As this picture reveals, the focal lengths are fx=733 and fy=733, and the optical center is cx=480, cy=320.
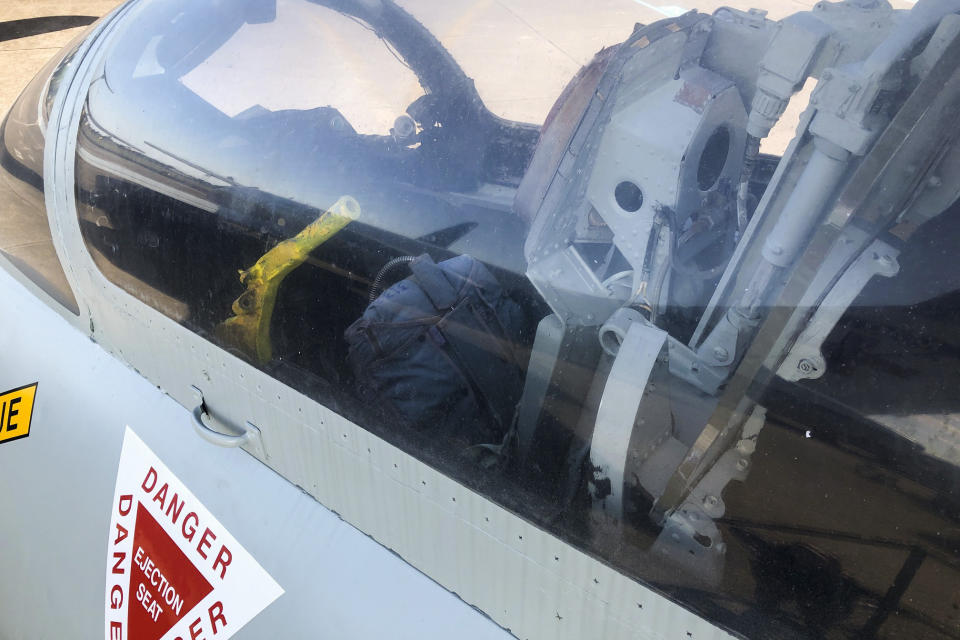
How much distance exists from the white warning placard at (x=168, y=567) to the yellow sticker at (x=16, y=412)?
383 mm

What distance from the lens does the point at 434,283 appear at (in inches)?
46.9

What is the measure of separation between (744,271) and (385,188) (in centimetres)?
59

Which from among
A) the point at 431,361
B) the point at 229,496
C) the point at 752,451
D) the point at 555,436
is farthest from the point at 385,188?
the point at 752,451

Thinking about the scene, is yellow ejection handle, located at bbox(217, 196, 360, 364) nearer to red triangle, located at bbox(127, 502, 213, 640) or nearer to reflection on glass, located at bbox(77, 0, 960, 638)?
reflection on glass, located at bbox(77, 0, 960, 638)

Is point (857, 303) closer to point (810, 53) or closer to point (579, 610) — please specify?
point (810, 53)

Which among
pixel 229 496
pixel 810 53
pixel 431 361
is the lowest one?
pixel 229 496

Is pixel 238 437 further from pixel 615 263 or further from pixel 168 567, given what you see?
pixel 615 263

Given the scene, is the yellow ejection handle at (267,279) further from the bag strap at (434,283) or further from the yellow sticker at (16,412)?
the yellow sticker at (16,412)

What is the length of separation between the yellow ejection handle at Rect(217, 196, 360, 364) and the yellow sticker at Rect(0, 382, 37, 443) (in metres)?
0.67

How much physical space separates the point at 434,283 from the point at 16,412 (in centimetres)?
115

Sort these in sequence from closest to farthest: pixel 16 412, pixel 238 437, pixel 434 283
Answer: pixel 434 283, pixel 238 437, pixel 16 412

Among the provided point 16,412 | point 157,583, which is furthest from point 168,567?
point 16,412

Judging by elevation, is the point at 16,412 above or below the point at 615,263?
below

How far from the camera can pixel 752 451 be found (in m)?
0.89
